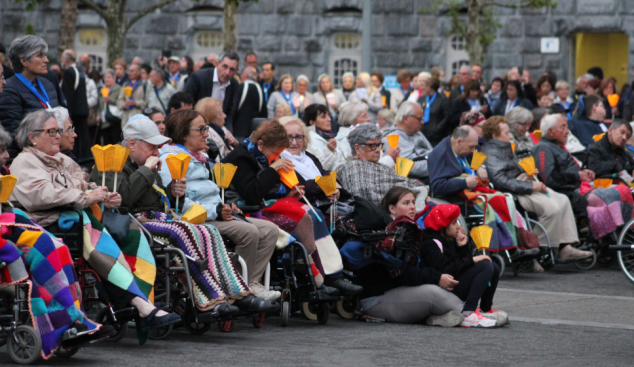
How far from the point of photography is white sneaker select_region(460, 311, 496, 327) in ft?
26.2

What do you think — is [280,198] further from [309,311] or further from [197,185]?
[309,311]

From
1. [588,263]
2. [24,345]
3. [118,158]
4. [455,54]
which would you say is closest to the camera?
[24,345]

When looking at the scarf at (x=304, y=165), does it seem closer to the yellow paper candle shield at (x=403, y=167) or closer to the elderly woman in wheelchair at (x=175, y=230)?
the yellow paper candle shield at (x=403, y=167)

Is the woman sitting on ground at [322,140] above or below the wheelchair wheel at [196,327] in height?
above

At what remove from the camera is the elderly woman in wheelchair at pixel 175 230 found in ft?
23.1

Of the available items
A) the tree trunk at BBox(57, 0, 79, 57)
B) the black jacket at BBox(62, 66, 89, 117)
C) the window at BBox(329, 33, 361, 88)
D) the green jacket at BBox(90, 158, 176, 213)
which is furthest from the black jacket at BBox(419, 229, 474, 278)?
the window at BBox(329, 33, 361, 88)

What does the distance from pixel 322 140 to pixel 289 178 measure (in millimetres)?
3061

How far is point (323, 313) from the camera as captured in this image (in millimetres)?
8055

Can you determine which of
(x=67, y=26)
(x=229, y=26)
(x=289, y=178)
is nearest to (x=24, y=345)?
(x=289, y=178)

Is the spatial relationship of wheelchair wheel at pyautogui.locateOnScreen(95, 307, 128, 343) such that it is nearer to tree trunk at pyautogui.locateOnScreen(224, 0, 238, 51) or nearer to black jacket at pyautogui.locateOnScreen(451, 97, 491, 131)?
black jacket at pyautogui.locateOnScreen(451, 97, 491, 131)

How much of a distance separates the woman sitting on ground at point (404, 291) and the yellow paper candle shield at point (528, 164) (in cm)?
307

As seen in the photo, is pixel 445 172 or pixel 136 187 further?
pixel 445 172

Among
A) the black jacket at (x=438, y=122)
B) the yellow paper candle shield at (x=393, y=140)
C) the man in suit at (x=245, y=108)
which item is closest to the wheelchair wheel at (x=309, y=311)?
the yellow paper candle shield at (x=393, y=140)

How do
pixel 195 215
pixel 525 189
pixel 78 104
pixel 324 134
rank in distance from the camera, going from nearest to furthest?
pixel 195 215 → pixel 525 189 → pixel 324 134 → pixel 78 104
